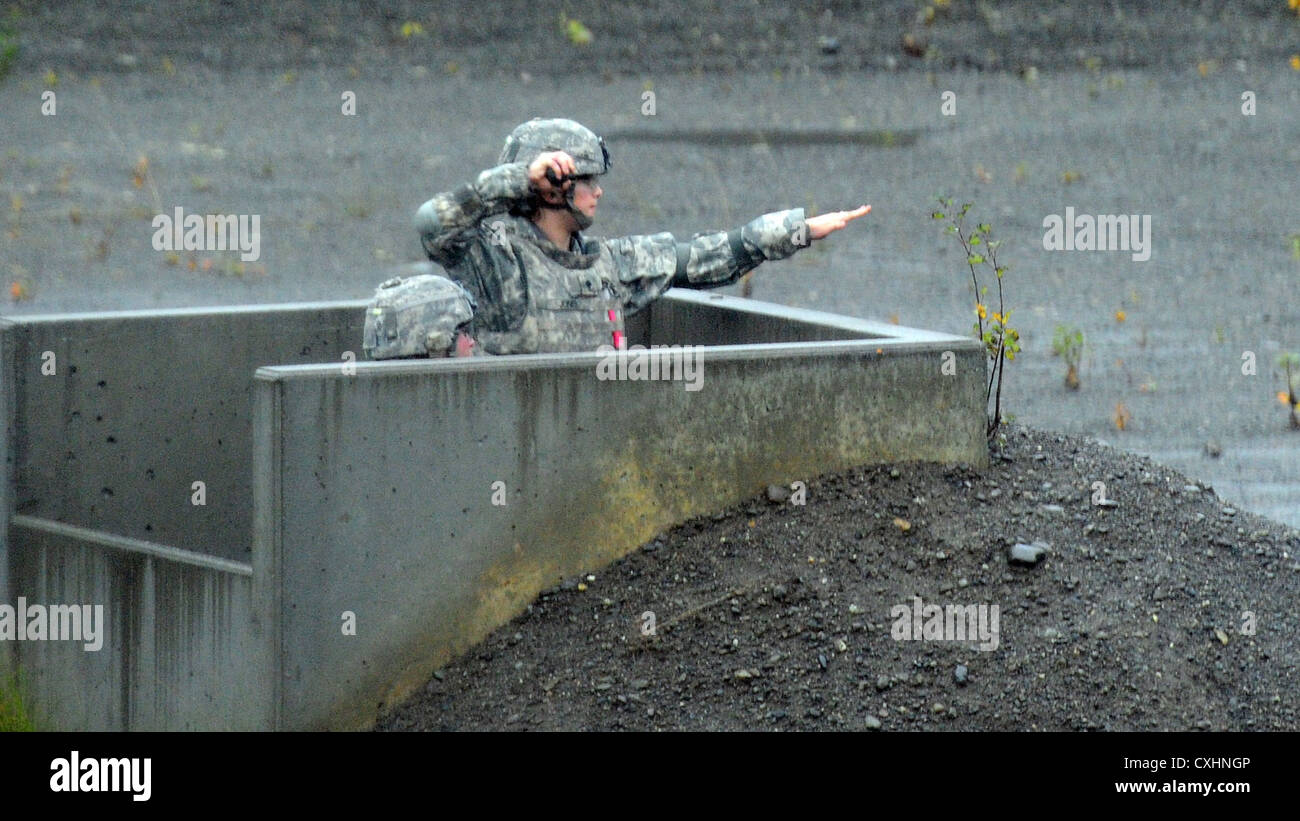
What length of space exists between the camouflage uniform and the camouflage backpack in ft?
0.69

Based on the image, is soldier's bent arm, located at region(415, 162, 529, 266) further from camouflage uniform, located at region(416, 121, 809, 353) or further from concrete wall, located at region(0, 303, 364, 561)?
concrete wall, located at region(0, 303, 364, 561)

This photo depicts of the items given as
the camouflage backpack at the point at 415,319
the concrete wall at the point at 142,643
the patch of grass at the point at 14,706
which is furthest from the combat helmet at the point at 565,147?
the patch of grass at the point at 14,706

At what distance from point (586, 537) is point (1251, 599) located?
199cm

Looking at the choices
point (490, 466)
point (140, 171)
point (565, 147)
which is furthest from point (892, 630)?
point (140, 171)

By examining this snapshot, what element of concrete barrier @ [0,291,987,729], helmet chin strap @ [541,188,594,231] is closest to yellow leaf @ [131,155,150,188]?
concrete barrier @ [0,291,987,729]

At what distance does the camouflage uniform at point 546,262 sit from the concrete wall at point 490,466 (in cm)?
59

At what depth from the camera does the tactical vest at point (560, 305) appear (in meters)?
5.70

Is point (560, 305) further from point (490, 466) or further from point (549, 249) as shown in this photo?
point (490, 466)

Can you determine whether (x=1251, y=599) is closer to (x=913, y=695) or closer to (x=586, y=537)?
(x=913, y=695)

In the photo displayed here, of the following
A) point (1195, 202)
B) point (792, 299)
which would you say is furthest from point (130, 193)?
point (1195, 202)

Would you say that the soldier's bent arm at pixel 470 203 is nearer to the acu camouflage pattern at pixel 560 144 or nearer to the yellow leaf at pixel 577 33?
the acu camouflage pattern at pixel 560 144

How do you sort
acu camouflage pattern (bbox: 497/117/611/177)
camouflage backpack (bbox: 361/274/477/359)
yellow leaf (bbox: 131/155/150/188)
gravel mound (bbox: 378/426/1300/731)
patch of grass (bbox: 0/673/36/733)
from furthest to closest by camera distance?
1. yellow leaf (bbox: 131/155/150/188)
2. acu camouflage pattern (bbox: 497/117/611/177)
3. patch of grass (bbox: 0/673/36/733)
4. camouflage backpack (bbox: 361/274/477/359)
5. gravel mound (bbox: 378/426/1300/731)

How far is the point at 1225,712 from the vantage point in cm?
497

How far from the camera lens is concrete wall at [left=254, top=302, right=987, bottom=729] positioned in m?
4.85
